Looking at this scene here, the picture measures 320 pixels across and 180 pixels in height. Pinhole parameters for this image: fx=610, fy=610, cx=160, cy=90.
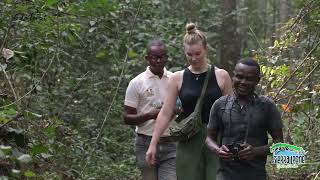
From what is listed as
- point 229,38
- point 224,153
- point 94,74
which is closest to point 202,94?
point 224,153

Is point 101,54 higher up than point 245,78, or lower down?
lower down

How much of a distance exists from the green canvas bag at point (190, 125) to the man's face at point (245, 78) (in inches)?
31.5

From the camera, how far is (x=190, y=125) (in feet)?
17.1

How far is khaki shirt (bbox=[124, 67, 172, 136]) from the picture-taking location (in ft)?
20.8

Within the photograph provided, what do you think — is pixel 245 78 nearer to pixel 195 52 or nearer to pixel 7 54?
pixel 195 52

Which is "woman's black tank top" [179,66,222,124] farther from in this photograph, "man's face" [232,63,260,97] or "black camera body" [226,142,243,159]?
"black camera body" [226,142,243,159]

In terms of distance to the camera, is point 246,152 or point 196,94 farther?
point 196,94

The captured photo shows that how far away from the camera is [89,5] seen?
24.4ft

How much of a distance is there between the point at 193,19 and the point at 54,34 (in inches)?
240

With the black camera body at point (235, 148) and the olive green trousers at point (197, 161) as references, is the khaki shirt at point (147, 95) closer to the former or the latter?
the olive green trousers at point (197, 161)

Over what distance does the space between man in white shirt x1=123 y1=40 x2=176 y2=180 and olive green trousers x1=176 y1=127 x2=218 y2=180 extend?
2.64 feet

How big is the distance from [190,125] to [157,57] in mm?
1276

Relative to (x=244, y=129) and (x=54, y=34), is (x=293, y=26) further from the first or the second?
(x=244, y=129)

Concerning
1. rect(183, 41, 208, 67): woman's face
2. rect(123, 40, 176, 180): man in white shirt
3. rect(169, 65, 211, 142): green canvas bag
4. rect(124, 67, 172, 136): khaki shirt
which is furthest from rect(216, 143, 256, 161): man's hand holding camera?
rect(124, 67, 172, 136): khaki shirt
